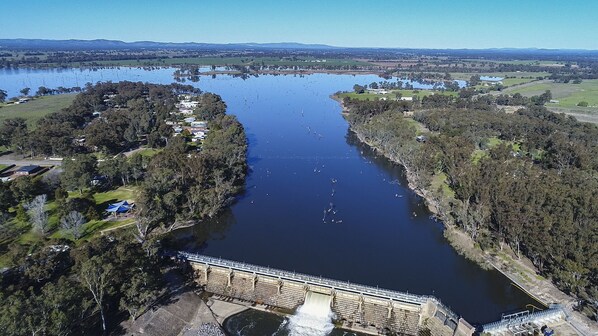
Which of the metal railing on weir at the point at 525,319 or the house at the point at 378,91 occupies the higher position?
the house at the point at 378,91

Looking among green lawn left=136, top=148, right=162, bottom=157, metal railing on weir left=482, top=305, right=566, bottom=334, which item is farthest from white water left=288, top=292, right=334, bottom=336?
green lawn left=136, top=148, right=162, bottom=157

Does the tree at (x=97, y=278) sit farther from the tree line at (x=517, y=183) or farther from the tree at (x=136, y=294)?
the tree line at (x=517, y=183)

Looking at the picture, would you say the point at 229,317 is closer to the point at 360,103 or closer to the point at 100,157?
the point at 100,157

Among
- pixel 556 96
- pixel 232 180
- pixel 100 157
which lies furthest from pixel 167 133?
pixel 556 96

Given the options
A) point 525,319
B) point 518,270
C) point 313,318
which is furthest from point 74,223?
point 518,270

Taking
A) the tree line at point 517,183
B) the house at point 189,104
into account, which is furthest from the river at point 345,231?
the house at point 189,104

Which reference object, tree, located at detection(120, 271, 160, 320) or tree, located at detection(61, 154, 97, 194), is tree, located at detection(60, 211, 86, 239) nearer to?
tree, located at detection(61, 154, 97, 194)
